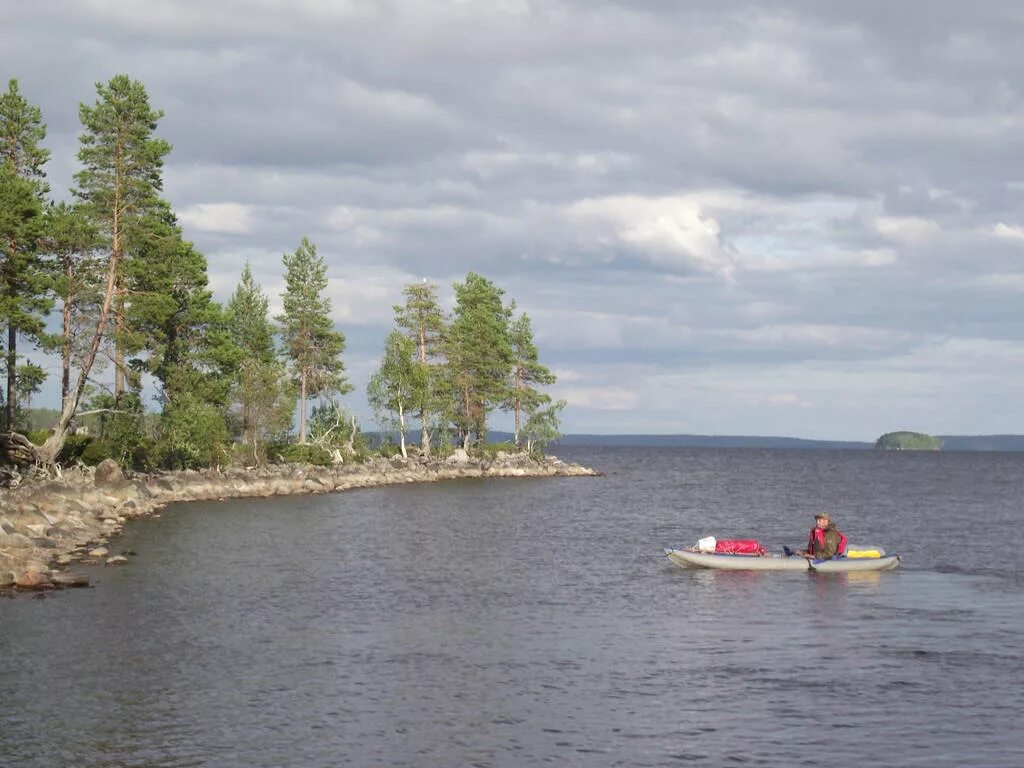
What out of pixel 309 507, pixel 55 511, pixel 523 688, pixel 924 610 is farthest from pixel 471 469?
pixel 523 688

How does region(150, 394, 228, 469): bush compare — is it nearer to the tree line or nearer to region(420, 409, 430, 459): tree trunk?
the tree line

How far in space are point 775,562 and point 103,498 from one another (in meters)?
40.1

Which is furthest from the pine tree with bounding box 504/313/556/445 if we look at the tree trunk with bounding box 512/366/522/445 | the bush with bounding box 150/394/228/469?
the bush with bounding box 150/394/228/469

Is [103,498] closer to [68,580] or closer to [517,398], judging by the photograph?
[68,580]

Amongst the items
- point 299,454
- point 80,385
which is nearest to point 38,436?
point 80,385

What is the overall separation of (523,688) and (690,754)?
603 centimetres

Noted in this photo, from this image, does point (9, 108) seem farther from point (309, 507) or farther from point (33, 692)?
point (33, 692)

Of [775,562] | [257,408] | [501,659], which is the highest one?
[257,408]

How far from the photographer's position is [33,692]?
25.1 metres

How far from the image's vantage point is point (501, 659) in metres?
29.6

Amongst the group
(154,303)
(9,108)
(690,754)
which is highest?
(9,108)

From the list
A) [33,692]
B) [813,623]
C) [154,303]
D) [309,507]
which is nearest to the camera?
[33,692]

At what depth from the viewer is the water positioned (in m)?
21.8

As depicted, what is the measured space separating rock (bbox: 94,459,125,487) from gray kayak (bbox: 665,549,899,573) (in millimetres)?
37877
